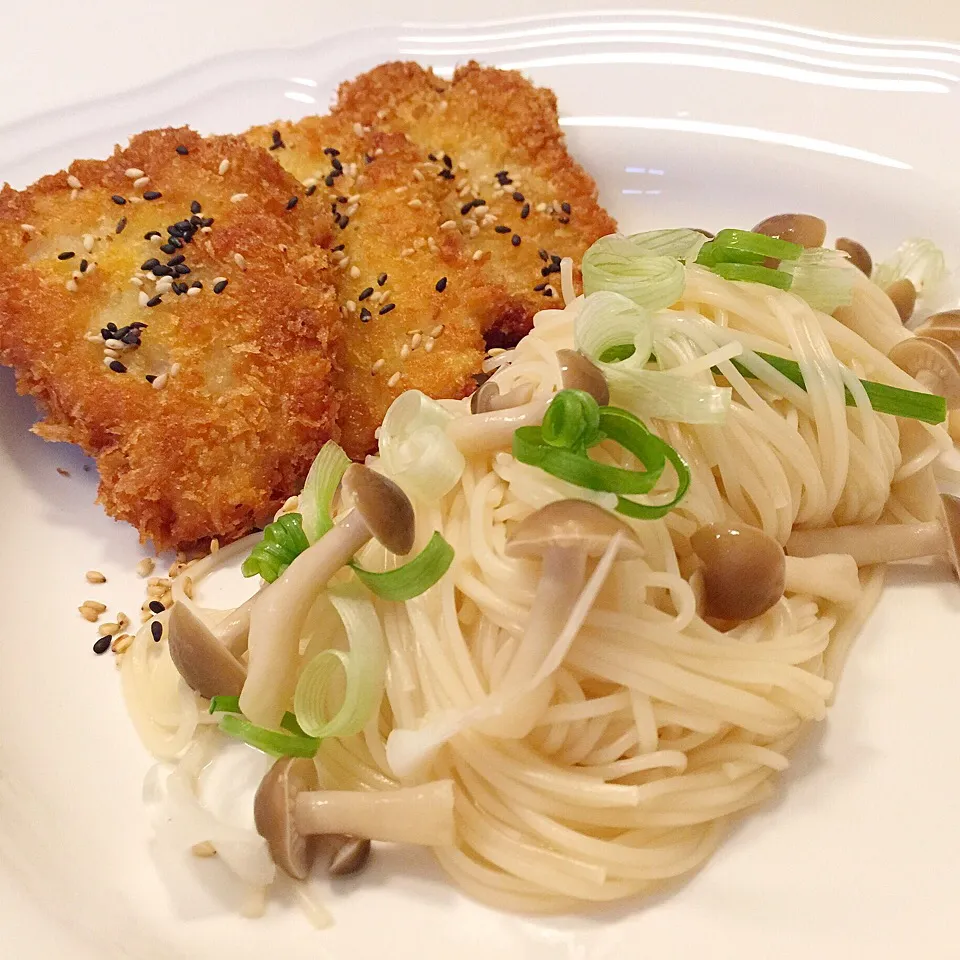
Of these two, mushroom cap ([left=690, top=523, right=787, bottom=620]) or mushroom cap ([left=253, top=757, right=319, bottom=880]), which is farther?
mushroom cap ([left=690, top=523, right=787, bottom=620])

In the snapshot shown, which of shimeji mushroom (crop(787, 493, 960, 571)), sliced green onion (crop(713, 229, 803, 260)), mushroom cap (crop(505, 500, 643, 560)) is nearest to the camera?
mushroom cap (crop(505, 500, 643, 560))

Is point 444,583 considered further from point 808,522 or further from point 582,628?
point 808,522

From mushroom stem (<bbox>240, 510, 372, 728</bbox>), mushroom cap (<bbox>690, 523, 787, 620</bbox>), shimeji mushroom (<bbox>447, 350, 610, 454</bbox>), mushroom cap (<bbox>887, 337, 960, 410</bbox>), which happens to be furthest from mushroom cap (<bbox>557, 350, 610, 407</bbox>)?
mushroom cap (<bbox>887, 337, 960, 410</bbox>)

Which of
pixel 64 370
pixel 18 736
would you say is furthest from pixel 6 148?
pixel 18 736

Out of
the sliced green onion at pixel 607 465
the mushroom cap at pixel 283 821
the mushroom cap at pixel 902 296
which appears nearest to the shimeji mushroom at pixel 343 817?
the mushroom cap at pixel 283 821

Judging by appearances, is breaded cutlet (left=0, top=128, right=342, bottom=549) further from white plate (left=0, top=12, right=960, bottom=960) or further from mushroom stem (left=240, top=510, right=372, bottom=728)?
mushroom stem (left=240, top=510, right=372, bottom=728)

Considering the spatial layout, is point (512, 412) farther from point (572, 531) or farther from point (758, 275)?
point (758, 275)
